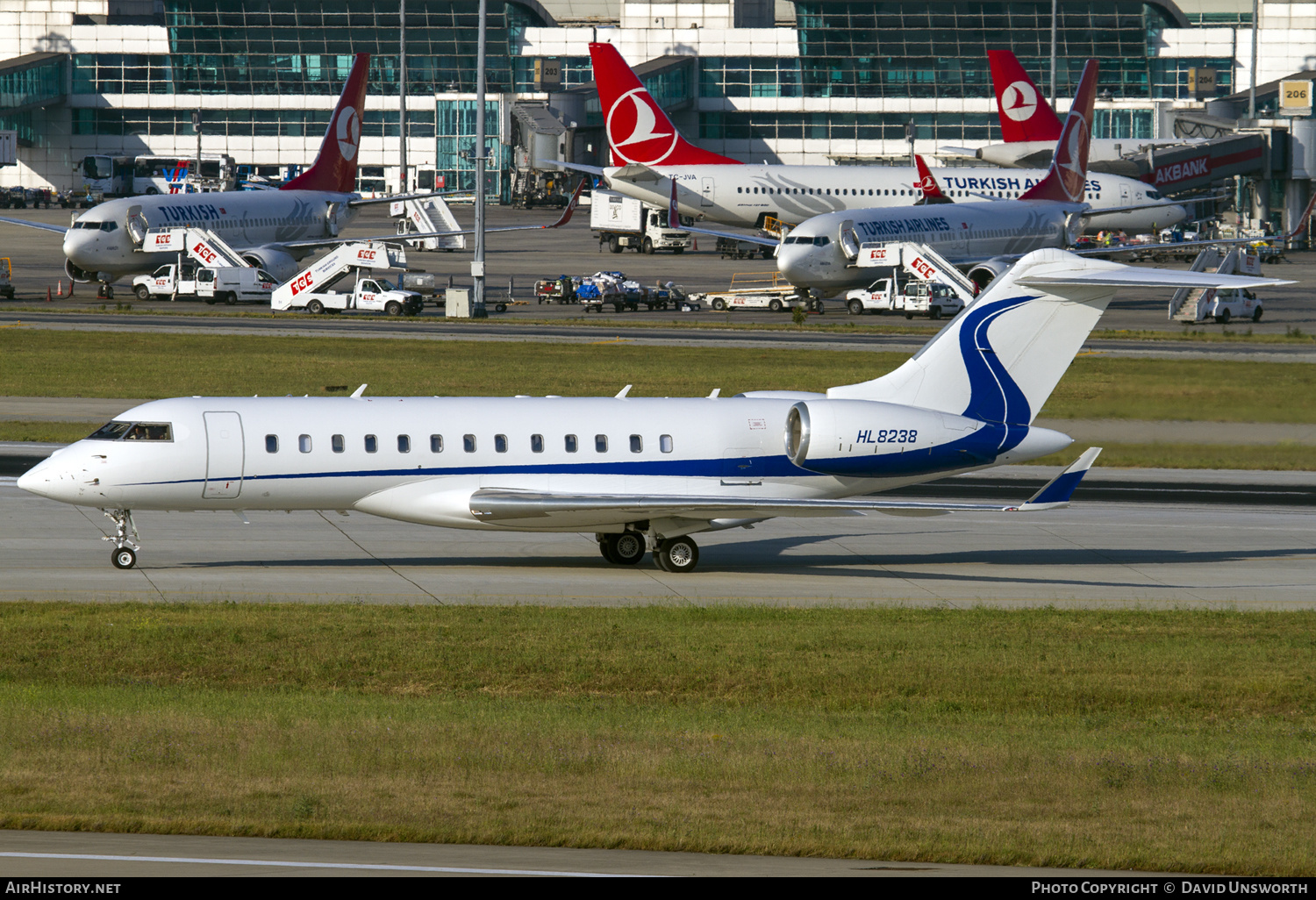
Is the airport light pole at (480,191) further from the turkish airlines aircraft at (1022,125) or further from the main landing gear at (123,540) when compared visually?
the turkish airlines aircraft at (1022,125)

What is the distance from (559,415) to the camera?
29.2m

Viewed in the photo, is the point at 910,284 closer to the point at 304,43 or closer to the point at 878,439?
the point at 878,439

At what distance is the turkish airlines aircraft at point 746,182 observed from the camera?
10288cm

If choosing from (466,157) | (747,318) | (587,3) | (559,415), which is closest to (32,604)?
(559,415)

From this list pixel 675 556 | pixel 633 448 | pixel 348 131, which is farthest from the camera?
pixel 348 131

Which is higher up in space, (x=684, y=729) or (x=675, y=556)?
(x=684, y=729)

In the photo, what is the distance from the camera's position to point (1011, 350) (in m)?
30.3

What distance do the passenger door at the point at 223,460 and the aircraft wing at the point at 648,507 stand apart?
13.5ft

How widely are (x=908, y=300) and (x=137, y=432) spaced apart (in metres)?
56.1

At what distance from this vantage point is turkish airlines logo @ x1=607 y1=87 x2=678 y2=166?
10125 cm

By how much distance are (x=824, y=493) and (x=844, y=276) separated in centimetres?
5204

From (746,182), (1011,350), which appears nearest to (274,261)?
(746,182)

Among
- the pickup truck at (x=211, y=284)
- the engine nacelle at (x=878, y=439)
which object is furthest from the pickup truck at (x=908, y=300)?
the engine nacelle at (x=878, y=439)

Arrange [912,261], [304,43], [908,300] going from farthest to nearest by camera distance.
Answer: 1. [304,43]
2. [912,261]
3. [908,300]
